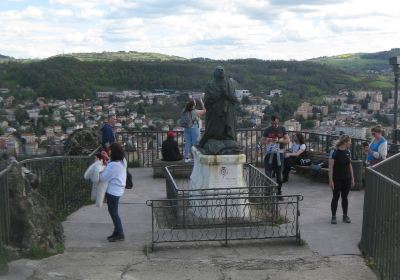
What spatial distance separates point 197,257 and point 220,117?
124 inches

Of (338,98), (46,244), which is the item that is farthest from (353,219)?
(338,98)

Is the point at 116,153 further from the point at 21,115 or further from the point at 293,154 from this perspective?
the point at 21,115

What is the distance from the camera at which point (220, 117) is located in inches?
395

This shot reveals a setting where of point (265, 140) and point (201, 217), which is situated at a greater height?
point (265, 140)

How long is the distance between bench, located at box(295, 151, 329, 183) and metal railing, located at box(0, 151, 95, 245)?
543 centimetres

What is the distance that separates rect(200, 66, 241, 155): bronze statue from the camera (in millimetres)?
9852

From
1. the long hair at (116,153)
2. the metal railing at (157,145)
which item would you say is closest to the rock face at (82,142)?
the metal railing at (157,145)

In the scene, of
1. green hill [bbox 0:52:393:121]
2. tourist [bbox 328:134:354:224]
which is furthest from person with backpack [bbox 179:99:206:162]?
green hill [bbox 0:52:393:121]

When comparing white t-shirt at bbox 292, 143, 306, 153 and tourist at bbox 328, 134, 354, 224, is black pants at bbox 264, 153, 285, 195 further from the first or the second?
tourist at bbox 328, 134, 354, 224

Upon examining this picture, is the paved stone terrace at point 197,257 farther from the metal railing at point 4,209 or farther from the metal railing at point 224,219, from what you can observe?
the metal railing at point 4,209

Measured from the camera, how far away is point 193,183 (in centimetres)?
1034

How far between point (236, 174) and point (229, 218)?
0.84 meters

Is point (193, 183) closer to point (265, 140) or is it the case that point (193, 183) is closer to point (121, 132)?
point (265, 140)

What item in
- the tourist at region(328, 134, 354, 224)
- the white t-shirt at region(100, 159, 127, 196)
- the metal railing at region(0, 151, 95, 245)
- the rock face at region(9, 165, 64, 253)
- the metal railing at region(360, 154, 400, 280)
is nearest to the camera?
the metal railing at region(360, 154, 400, 280)
